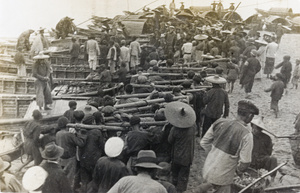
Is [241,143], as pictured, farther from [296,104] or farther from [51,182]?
[296,104]

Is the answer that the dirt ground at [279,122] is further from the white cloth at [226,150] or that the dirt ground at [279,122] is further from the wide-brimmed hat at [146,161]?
the wide-brimmed hat at [146,161]

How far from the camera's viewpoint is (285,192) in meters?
5.46

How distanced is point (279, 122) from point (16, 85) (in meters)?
9.33

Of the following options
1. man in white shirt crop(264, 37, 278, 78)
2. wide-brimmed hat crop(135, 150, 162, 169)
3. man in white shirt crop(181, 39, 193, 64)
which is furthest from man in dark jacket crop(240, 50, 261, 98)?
wide-brimmed hat crop(135, 150, 162, 169)

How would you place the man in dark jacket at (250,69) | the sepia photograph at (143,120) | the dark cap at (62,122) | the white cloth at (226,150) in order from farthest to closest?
1. the man in dark jacket at (250,69)
2. the dark cap at (62,122)
3. the sepia photograph at (143,120)
4. the white cloth at (226,150)

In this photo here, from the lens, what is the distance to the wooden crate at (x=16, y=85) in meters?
12.2

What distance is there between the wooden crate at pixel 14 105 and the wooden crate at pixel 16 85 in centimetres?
109

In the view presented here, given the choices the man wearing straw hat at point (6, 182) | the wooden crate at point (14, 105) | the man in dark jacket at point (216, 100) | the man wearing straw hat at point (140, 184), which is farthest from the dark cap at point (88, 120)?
the wooden crate at point (14, 105)

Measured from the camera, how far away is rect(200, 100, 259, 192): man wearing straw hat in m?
4.54

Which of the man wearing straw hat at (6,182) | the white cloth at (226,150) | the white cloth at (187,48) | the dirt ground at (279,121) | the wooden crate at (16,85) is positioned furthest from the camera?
the white cloth at (187,48)

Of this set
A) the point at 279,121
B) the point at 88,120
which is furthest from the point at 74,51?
the point at 279,121

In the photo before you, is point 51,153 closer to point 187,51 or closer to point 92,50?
point 92,50

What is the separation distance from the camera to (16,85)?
40.0 ft

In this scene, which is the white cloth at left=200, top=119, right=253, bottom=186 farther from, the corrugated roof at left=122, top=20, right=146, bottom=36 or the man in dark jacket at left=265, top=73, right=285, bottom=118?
the corrugated roof at left=122, top=20, right=146, bottom=36
